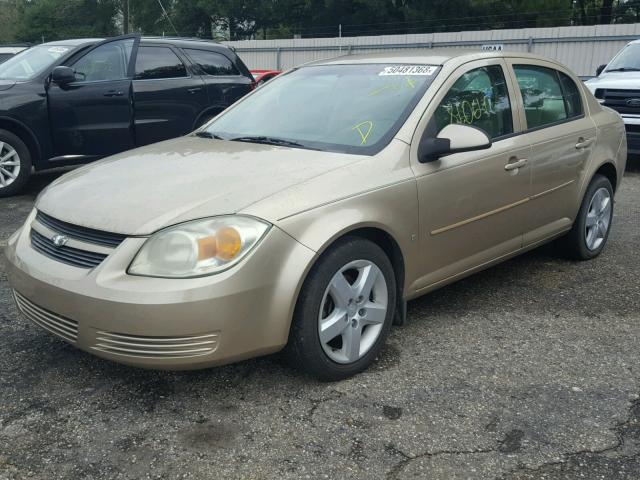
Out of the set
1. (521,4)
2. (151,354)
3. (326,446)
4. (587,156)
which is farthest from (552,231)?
(521,4)

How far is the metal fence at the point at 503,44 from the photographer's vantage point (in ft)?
66.7

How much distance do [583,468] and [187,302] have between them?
1633 mm

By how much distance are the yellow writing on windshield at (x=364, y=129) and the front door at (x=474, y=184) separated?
0.91 feet

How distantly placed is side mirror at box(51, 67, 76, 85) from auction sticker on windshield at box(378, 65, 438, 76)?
432 cm

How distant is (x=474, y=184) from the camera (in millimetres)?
3709

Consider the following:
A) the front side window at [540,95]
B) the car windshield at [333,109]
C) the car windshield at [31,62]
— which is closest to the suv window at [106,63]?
Result: the car windshield at [31,62]

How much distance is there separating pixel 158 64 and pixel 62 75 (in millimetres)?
1402

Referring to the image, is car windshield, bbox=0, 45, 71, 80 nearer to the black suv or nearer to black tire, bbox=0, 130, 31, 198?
the black suv

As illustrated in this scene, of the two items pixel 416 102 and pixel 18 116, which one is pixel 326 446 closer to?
pixel 416 102

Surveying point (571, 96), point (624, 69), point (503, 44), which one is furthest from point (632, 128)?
point (503, 44)

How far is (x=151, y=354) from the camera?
269 cm

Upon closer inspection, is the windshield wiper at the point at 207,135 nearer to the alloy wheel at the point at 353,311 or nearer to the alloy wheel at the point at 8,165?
the alloy wheel at the point at 353,311

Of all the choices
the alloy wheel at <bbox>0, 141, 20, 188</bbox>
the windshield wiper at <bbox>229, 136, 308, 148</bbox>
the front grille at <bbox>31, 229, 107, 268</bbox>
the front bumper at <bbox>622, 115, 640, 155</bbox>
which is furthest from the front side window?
the alloy wheel at <bbox>0, 141, 20, 188</bbox>

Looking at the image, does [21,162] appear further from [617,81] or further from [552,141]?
[617,81]
